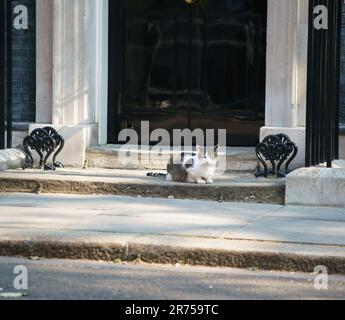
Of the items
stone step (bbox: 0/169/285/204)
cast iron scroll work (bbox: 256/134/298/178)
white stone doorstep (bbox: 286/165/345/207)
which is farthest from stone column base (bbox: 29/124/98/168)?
white stone doorstep (bbox: 286/165/345/207)

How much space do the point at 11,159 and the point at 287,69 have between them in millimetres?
3315

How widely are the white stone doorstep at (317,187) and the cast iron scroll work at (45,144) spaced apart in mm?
2928

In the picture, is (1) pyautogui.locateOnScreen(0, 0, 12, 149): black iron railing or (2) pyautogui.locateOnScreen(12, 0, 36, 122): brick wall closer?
(1) pyautogui.locateOnScreen(0, 0, 12, 149): black iron railing

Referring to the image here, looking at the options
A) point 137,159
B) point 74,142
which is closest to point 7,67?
point 74,142

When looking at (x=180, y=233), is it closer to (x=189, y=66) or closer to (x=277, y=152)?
(x=277, y=152)

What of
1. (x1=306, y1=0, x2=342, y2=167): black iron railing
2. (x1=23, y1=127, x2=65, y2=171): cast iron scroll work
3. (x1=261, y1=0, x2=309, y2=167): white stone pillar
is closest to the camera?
(x1=306, y1=0, x2=342, y2=167): black iron railing

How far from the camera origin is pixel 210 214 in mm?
9547

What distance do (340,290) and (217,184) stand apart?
3.31 meters

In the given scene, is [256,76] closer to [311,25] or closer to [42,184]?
[311,25]

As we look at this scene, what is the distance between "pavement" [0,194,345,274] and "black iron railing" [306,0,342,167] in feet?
2.60

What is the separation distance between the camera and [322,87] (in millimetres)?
10469

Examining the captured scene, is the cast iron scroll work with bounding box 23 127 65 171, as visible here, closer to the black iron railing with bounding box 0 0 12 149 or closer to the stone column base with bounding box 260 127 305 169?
the black iron railing with bounding box 0 0 12 149

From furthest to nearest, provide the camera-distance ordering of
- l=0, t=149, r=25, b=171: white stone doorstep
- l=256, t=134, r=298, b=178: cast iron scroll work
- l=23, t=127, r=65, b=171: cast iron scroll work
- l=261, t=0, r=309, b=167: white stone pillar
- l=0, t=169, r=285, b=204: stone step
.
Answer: l=23, t=127, r=65, b=171: cast iron scroll work
l=0, t=149, r=25, b=171: white stone doorstep
l=261, t=0, r=309, b=167: white stone pillar
l=256, t=134, r=298, b=178: cast iron scroll work
l=0, t=169, r=285, b=204: stone step

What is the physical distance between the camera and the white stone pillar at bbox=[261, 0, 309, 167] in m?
11.0
